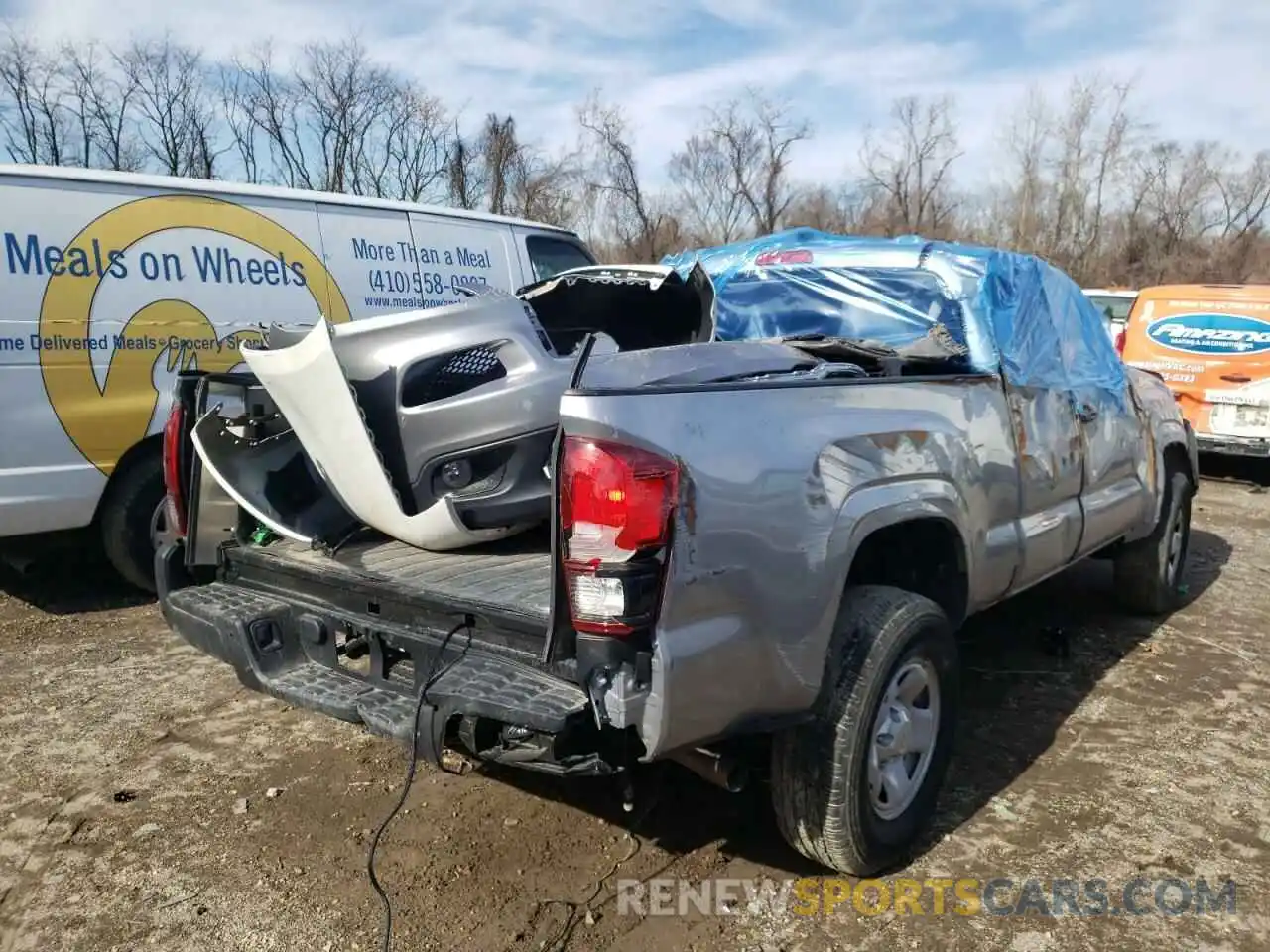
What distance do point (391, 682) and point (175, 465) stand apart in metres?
1.39

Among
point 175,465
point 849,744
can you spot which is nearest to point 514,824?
point 849,744

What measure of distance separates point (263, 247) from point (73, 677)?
2.71 meters

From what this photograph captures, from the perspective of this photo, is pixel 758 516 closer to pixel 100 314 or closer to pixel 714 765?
pixel 714 765

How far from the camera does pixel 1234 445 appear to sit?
998cm

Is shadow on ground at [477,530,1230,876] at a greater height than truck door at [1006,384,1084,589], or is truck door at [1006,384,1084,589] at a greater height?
truck door at [1006,384,1084,589]

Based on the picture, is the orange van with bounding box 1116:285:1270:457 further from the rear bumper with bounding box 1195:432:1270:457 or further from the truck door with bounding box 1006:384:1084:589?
the truck door with bounding box 1006:384:1084:589

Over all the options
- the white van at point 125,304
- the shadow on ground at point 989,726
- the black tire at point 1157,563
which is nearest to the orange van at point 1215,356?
the shadow on ground at point 989,726

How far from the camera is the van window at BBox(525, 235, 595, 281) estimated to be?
25.3 feet

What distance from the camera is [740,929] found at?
9.30 ft

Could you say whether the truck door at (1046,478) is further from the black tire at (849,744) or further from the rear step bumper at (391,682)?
the rear step bumper at (391,682)

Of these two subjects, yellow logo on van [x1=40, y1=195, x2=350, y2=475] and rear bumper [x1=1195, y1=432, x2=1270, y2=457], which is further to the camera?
rear bumper [x1=1195, y1=432, x2=1270, y2=457]

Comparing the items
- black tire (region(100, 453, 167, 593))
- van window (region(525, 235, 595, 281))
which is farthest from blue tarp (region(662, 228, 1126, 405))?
black tire (region(100, 453, 167, 593))

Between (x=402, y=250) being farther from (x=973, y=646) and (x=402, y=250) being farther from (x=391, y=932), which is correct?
(x=391, y=932)

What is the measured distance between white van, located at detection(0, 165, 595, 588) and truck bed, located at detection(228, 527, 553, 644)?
2157 mm
